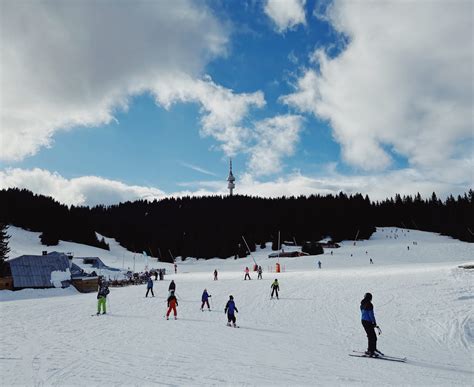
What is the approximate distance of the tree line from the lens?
3883 inches

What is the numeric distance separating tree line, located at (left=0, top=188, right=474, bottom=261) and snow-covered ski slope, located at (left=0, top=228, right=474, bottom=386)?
72.9 meters

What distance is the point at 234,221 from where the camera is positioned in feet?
369

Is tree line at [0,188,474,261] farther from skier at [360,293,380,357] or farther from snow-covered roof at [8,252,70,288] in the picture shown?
skier at [360,293,380,357]

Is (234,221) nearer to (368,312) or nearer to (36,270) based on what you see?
(36,270)

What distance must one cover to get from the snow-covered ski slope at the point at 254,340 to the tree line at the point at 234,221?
2870 inches

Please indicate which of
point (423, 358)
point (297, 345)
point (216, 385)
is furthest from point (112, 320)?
point (423, 358)

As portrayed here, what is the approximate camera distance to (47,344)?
11.6 meters

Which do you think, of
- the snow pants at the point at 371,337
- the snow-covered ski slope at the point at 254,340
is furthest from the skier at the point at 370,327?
the snow-covered ski slope at the point at 254,340

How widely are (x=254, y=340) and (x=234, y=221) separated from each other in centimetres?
9979

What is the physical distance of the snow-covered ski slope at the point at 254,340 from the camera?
8.54 meters

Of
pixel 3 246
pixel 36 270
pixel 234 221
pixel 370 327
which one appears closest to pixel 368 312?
pixel 370 327

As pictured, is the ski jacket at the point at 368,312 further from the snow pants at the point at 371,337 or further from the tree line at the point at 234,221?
the tree line at the point at 234,221

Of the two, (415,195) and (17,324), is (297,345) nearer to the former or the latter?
(17,324)

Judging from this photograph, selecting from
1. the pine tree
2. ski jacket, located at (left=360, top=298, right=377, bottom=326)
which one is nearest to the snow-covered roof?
the pine tree
